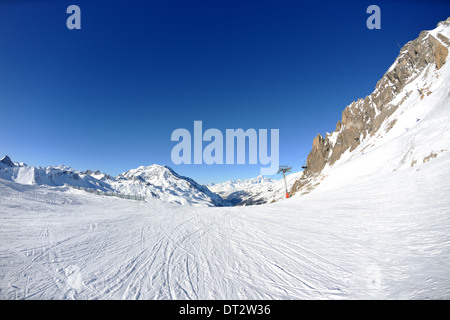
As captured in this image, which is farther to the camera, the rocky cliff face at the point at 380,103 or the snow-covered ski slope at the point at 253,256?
the rocky cliff face at the point at 380,103

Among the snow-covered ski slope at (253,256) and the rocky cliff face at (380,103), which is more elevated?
the rocky cliff face at (380,103)

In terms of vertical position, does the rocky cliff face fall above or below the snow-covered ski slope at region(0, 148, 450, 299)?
above

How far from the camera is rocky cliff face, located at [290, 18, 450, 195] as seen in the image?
2416 inches

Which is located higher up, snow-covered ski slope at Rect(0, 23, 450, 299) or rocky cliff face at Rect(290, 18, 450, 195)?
rocky cliff face at Rect(290, 18, 450, 195)

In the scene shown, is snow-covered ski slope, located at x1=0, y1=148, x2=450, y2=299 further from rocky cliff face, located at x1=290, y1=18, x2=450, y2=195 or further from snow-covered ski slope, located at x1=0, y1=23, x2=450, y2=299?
rocky cliff face, located at x1=290, y1=18, x2=450, y2=195

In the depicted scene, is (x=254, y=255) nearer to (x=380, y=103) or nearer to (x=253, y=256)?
(x=253, y=256)

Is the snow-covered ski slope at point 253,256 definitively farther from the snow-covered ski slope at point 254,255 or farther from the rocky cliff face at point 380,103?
the rocky cliff face at point 380,103

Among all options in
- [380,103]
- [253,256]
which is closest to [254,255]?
[253,256]

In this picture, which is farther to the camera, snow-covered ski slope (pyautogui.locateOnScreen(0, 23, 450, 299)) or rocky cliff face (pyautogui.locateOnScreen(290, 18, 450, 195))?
rocky cliff face (pyautogui.locateOnScreen(290, 18, 450, 195))

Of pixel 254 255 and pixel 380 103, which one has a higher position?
pixel 380 103

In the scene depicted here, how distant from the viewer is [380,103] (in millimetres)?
79188

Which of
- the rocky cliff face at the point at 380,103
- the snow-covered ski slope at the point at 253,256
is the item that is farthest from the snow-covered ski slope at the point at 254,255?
the rocky cliff face at the point at 380,103

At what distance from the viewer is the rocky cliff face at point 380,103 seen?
61375 mm

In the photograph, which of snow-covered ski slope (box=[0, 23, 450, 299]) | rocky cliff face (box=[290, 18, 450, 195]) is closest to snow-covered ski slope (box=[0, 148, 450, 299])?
snow-covered ski slope (box=[0, 23, 450, 299])
